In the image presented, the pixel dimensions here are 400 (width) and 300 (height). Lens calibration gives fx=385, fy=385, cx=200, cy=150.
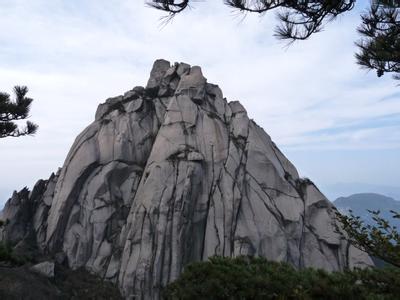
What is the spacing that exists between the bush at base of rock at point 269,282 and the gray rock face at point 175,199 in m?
14.5

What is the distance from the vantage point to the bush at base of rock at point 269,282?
775cm

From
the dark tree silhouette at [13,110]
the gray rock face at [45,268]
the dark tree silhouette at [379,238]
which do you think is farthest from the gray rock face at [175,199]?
the dark tree silhouette at [379,238]

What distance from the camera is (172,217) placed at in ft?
88.2

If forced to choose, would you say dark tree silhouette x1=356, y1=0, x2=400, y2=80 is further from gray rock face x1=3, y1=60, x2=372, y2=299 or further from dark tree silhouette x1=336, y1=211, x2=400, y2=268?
gray rock face x1=3, y1=60, x2=372, y2=299

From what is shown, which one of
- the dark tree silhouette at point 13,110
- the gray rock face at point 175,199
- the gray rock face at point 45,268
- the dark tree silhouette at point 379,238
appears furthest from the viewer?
the gray rock face at point 175,199

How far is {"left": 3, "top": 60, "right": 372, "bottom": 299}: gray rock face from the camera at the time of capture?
26969 millimetres

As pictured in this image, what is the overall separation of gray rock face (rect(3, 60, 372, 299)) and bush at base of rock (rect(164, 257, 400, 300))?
47.5 feet

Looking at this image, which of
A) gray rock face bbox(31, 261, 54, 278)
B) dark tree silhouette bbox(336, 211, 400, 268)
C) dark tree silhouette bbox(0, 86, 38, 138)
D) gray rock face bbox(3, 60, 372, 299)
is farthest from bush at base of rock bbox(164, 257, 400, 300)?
gray rock face bbox(31, 261, 54, 278)

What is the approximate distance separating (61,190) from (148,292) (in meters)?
11.3

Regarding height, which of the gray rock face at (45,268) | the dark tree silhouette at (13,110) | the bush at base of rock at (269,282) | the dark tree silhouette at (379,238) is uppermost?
the dark tree silhouette at (13,110)

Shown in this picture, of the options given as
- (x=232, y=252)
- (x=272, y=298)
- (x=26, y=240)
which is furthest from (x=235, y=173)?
(x=272, y=298)

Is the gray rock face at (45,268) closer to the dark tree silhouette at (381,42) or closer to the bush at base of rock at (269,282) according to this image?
the bush at base of rock at (269,282)

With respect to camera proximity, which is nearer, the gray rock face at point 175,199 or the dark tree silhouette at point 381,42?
the dark tree silhouette at point 381,42

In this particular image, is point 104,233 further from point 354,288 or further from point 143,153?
point 354,288
